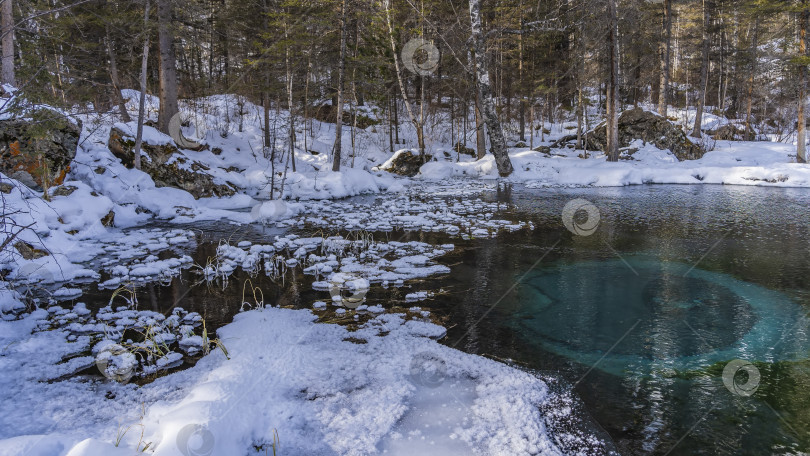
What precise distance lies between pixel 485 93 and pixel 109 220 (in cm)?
1295

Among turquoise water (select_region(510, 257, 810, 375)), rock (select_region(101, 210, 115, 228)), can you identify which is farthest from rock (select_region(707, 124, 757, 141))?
rock (select_region(101, 210, 115, 228))

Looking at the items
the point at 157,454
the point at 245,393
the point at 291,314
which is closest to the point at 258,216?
the point at 291,314

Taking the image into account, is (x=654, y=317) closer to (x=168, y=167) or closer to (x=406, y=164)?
(x=168, y=167)

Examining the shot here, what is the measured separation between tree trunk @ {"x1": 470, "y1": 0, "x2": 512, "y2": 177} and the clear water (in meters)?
8.61

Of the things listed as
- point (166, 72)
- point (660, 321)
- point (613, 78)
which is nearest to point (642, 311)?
point (660, 321)

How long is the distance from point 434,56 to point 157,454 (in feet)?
79.6

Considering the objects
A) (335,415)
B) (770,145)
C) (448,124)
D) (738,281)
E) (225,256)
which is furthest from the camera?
(448,124)

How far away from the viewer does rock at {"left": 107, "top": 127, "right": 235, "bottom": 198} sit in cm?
1323

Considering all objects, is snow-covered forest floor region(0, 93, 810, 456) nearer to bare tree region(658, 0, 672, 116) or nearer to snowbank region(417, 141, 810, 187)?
snowbank region(417, 141, 810, 187)

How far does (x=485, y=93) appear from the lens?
16938 millimetres

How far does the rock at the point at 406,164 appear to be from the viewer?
21.2 meters

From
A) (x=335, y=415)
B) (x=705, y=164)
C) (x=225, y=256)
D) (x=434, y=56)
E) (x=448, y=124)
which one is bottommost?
(x=335, y=415)

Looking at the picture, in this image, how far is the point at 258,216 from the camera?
1140 cm

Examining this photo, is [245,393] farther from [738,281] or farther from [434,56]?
[434,56]
